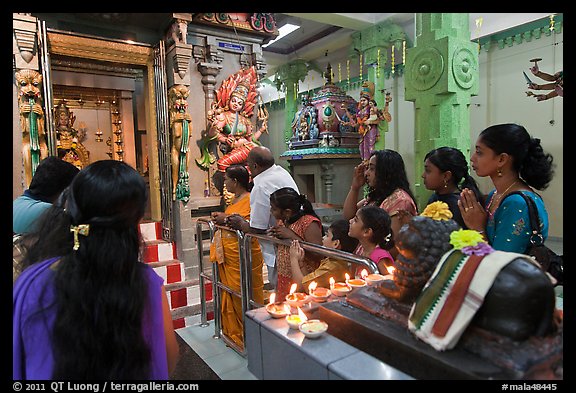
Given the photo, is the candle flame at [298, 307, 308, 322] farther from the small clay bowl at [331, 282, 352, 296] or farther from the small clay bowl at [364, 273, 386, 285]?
the small clay bowl at [364, 273, 386, 285]

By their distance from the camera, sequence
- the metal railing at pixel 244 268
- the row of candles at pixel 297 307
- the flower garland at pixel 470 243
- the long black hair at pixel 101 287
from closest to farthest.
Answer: the long black hair at pixel 101 287 → the flower garland at pixel 470 243 → the row of candles at pixel 297 307 → the metal railing at pixel 244 268

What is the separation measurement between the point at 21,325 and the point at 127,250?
361 mm

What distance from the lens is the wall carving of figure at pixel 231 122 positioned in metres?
5.43

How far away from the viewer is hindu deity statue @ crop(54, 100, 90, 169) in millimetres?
6395

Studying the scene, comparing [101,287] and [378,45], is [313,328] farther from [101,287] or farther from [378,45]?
[378,45]

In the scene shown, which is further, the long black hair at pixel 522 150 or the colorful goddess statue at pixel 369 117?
the colorful goddess statue at pixel 369 117

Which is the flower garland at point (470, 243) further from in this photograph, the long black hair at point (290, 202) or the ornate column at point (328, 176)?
the ornate column at point (328, 176)

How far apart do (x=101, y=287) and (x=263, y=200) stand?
198cm

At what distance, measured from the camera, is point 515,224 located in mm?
1696

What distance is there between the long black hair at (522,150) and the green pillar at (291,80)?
983cm

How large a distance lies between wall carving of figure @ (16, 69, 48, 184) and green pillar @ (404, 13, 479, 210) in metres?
4.64

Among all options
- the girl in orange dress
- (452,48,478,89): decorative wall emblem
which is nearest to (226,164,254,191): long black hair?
the girl in orange dress

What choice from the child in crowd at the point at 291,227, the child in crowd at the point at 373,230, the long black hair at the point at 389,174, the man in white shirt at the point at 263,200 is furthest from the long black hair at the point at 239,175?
the child in crowd at the point at 373,230

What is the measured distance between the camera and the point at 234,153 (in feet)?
18.0
